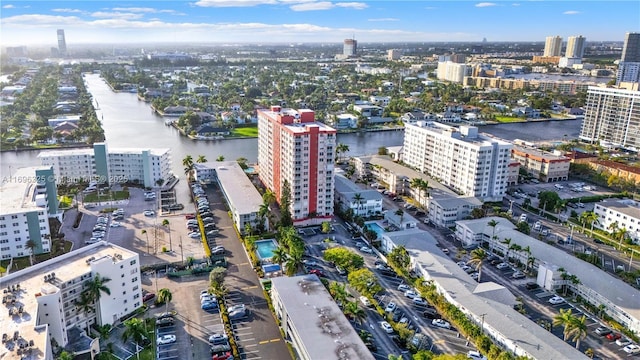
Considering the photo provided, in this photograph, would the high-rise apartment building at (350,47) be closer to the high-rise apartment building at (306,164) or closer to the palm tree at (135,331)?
the high-rise apartment building at (306,164)

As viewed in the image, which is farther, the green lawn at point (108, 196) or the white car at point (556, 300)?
the green lawn at point (108, 196)

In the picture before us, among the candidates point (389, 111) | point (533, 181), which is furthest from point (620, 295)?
point (389, 111)

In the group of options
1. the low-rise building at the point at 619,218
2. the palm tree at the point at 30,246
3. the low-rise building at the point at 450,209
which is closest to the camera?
the palm tree at the point at 30,246

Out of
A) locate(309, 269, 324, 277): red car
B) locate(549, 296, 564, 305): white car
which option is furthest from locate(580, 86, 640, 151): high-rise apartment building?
locate(309, 269, 324, 277): red car

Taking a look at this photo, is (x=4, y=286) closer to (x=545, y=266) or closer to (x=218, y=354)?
(x=218, y=354)

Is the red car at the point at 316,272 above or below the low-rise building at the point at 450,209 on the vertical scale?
below

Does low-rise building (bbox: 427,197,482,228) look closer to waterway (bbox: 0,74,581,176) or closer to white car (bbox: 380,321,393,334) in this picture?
white car (bbox: 380,321,393,334)

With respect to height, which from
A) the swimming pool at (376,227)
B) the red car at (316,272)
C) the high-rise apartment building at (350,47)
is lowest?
the red car at (316,272)

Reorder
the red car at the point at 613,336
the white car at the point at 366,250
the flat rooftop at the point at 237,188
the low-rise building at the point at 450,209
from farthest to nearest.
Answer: the low-rise building at the point at 450,209, the flat rooftop at the point at 237,188, the white car at the point at 366,250, the red car at the point at 613,336

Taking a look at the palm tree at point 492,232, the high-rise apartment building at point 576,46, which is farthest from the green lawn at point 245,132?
the high-rise apartment building at point 576,46
